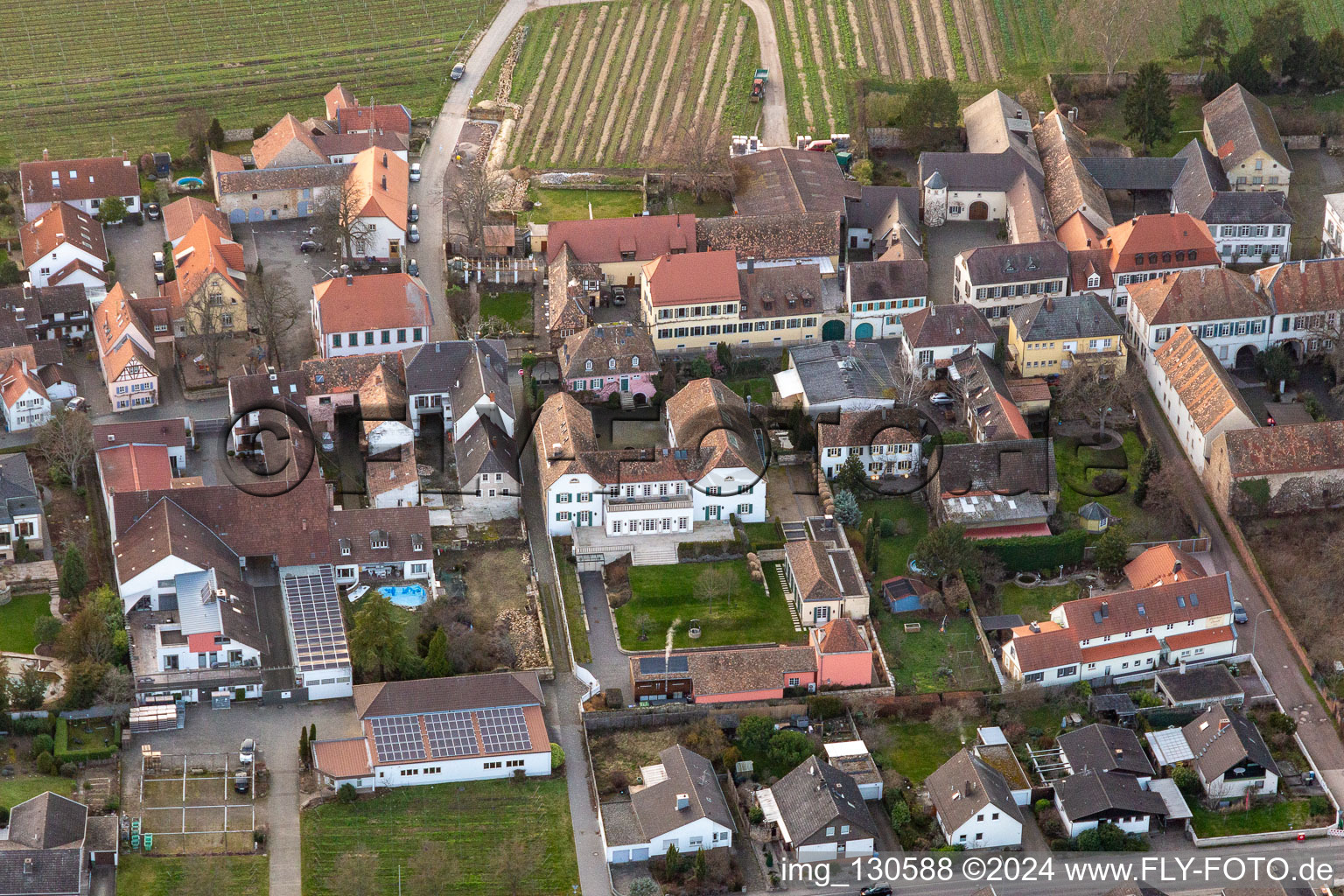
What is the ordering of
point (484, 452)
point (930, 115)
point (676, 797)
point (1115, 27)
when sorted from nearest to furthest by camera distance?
point (676, 797)
point (484, 452)
point (930, 115)
point (1115, 27)

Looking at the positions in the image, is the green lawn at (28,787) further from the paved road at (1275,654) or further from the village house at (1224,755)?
the paved road at (1275,654)

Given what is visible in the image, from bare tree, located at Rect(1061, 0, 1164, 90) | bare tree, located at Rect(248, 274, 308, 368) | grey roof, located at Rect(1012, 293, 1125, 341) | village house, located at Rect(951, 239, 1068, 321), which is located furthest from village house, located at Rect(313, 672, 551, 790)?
bare tree, located at Rect(1061, 0, 1164, 90)

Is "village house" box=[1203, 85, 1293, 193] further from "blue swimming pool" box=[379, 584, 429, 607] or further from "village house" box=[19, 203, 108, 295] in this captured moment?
"village house" box=[19, 203, 108, 295]

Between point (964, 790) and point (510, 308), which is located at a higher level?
point (510, 308)

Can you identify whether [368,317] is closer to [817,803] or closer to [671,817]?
[671,817]

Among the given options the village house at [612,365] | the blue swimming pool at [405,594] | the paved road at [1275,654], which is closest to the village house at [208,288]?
the village house at [612,365]

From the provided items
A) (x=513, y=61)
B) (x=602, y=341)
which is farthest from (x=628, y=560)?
(x=513, y=61)

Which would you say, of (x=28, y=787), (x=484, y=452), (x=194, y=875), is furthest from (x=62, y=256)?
(x=194, y=875)
